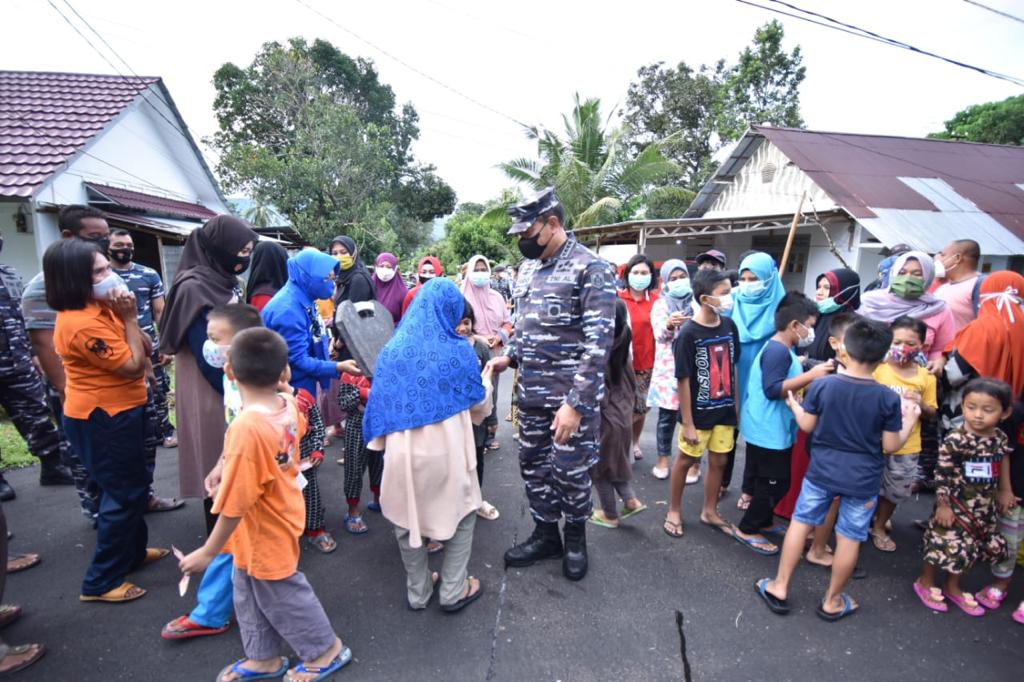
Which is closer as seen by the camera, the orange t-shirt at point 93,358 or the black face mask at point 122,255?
the orange t-shirt at point 93,358

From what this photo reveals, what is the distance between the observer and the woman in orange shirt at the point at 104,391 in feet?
7.52

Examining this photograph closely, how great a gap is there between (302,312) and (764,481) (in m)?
2.95

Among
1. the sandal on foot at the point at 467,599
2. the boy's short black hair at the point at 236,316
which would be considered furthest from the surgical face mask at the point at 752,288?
the boy's short black hair at the point at 236,316

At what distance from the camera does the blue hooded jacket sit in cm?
280

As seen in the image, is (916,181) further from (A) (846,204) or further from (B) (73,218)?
(B) (73,218)

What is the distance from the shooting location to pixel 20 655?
2133mm

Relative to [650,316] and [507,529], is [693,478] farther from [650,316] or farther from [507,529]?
[507,529]

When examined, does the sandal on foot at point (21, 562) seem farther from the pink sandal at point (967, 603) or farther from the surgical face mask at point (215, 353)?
the pink sandal at point (967, 603)

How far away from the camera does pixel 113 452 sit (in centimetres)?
244

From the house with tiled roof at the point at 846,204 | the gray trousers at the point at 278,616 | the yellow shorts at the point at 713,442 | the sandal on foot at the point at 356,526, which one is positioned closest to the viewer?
the gray trousers at the point at 278,616

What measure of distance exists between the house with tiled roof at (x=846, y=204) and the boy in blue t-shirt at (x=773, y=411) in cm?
702

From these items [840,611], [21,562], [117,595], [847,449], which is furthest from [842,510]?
[21,562]

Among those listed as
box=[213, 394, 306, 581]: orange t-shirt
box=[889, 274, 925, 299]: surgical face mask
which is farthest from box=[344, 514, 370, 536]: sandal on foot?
box=[889, 274, 925, 299]: surgical face mask

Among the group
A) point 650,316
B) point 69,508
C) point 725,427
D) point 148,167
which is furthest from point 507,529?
point 148,167
